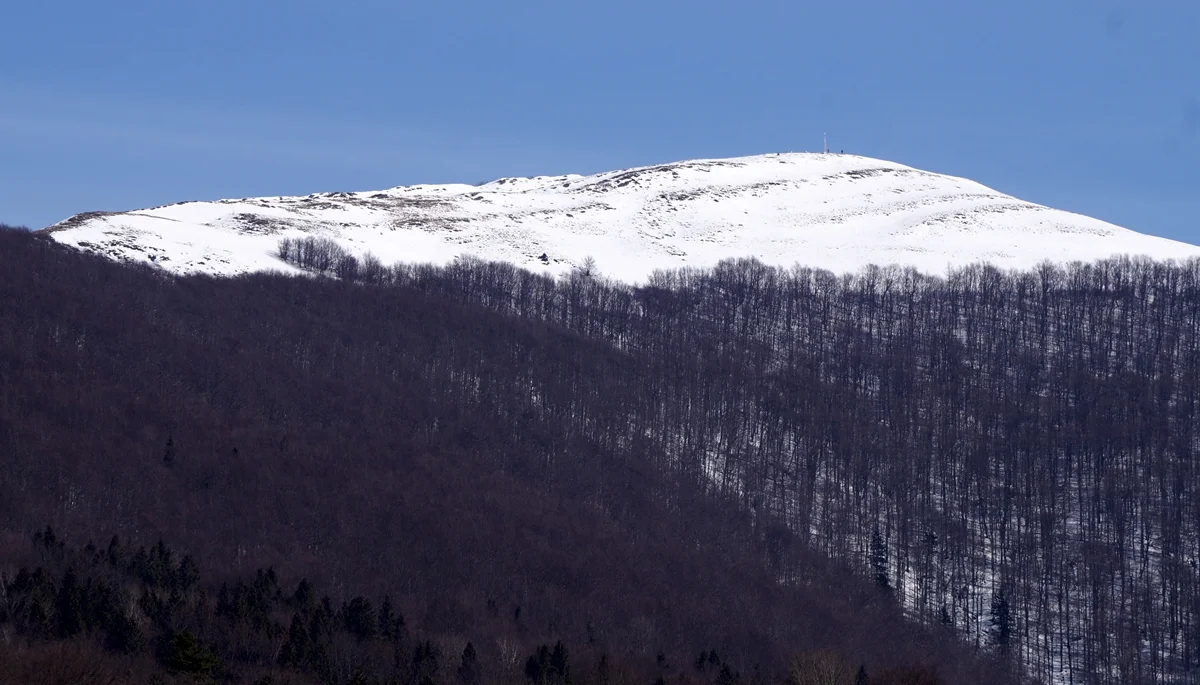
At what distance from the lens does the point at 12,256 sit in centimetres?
11319

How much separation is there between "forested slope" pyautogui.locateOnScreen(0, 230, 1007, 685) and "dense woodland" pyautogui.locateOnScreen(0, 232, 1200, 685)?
339 mm

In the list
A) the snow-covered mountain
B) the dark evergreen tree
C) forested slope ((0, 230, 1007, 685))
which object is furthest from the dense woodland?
the snow-covered mountain

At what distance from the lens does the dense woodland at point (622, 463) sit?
8406cm

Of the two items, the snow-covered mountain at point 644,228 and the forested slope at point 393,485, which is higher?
the snow-covered mountain at point 644,228

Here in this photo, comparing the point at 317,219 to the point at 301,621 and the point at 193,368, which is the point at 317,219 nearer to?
the point at 193,368

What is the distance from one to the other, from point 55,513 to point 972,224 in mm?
133191

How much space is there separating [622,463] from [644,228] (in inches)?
2612

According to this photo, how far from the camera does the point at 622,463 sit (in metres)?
116

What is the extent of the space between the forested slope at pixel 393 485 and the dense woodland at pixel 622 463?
34 cm

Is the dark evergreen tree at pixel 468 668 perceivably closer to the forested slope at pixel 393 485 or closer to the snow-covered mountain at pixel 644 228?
the forested slope at pixel 393 485

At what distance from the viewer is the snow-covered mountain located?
483 feet

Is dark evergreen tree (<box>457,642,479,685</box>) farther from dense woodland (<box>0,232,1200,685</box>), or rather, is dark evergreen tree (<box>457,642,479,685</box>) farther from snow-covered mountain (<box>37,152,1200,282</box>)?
snow-covered mountain (<box>37,152,1200,282</box>)

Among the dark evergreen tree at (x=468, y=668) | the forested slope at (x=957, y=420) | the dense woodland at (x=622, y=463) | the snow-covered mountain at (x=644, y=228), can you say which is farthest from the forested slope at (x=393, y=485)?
the snow-covered mountain at (x=644, y=228)

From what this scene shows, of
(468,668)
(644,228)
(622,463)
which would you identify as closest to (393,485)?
(622,463)
